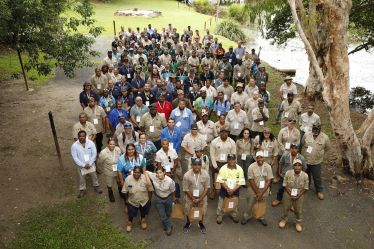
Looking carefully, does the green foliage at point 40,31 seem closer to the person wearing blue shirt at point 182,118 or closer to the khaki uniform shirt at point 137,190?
the person wearing blue shirt at point 182,118

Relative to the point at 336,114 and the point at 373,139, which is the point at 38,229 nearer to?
the point at 336,114

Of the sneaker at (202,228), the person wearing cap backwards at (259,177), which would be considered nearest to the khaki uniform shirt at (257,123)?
the person wearing cap backwards at (259,177)

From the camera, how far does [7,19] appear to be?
9.03 metres

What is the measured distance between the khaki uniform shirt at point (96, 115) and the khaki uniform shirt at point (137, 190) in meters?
3.07

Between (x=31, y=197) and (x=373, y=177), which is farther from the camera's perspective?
(x=373, y=177)

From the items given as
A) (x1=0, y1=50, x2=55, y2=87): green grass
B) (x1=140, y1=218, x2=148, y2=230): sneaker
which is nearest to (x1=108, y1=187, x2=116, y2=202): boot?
(x1=140, y1=218, x2=148, y2=230): sneaker

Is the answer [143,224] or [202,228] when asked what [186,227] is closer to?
[202,228]

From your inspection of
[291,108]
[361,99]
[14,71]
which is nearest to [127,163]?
[291,108]

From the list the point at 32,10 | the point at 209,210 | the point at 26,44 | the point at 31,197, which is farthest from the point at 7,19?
the point at 209,210

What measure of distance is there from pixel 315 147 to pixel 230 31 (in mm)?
22055

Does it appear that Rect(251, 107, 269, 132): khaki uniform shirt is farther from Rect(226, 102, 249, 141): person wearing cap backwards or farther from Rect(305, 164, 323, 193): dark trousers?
Rect(305, 164, 323, 193): dark trousers

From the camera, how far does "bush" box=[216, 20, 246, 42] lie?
28953 mm

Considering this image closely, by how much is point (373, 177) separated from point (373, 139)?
1094mm

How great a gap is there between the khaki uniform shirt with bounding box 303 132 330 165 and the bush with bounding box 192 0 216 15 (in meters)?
35.6
